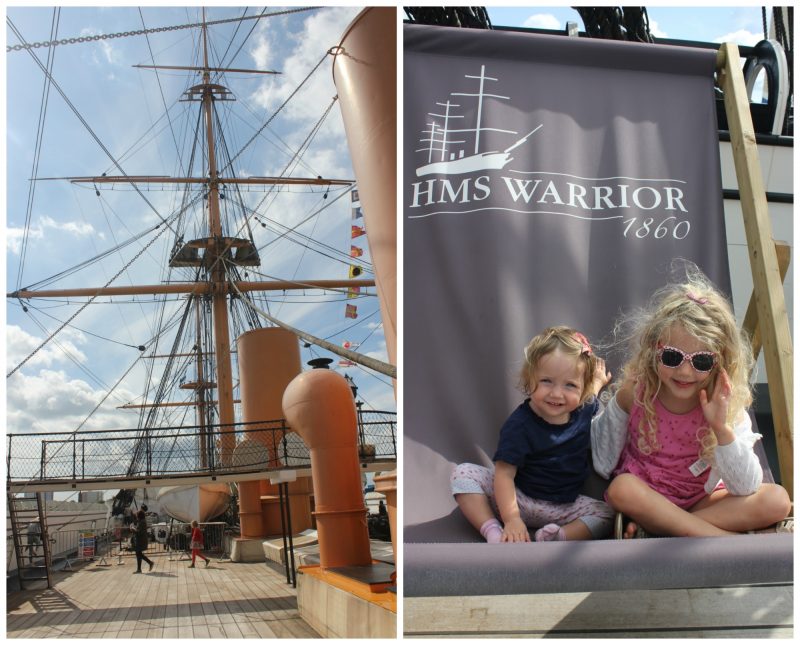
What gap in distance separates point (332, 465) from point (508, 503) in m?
4.82

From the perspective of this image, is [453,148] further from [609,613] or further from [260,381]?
[260,381]

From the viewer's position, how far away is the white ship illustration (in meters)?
3.10

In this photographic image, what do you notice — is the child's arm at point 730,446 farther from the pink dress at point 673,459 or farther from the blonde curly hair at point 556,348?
the blonde curly hair at point 556,348

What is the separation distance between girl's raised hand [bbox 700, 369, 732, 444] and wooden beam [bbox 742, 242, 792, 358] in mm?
764

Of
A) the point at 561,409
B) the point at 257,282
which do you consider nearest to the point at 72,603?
the point at 561,409

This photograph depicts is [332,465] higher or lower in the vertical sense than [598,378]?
lower

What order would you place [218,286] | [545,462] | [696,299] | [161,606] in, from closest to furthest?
[696,299] < [545,462] < [161,606] < [218,286]

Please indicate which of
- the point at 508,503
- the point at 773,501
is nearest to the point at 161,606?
the point at 508,503

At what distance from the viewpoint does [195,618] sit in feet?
26.2

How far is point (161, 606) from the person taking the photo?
888cm

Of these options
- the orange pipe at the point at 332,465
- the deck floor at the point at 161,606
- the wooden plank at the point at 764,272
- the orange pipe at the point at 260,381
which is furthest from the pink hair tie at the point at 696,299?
the orange pipe at the point at 260,381

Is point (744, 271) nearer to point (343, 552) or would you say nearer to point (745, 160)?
point (745, 160)

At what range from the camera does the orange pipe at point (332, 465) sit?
23.3ft

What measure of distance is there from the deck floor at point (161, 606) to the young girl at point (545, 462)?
3.91 metres
